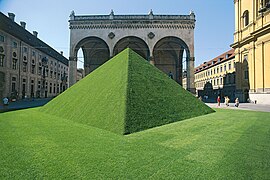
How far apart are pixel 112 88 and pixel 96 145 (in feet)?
18.6

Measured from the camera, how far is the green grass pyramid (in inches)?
333

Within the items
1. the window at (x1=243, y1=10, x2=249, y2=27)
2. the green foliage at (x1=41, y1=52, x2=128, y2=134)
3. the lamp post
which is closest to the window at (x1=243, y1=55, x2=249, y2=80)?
the window at (x1=243, y1=10, x2=249, y2=27)

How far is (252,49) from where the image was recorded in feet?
92.0

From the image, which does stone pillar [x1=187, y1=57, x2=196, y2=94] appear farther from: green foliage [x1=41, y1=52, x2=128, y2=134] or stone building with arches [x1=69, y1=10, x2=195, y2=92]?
green foliage [x1=41, y1=52, x2=128, y2=134]

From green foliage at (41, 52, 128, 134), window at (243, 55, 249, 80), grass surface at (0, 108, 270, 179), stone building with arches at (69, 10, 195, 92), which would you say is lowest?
grass surface at (0, 108, 270, 179)

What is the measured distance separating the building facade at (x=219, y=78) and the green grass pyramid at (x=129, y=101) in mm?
30732

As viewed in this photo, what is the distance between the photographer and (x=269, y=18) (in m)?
24.4

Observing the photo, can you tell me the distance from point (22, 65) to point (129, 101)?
37551mm

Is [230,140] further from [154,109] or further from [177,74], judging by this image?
[177,74]

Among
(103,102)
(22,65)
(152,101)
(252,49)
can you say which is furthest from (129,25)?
(103,102)

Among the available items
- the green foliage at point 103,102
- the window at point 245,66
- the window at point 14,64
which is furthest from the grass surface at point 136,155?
the window at point 14,64

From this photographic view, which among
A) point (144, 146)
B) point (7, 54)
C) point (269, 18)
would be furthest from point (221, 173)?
point (7, 54)

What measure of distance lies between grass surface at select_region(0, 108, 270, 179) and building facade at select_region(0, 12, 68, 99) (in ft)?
103

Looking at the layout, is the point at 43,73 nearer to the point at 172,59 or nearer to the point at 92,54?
the point at 92,54
